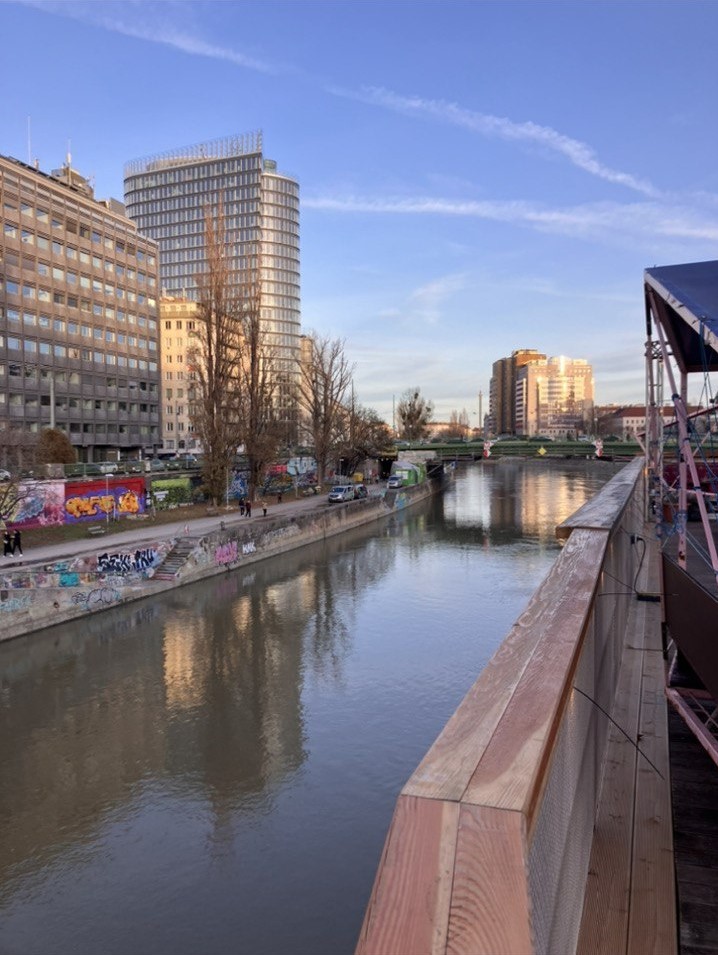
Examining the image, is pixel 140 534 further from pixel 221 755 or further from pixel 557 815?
pixel 557 815

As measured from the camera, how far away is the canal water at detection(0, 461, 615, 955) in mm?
9047

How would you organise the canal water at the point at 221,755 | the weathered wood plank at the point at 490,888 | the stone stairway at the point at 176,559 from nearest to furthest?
the weathered wood plank at the point at 490,888 < the canal water at the point at 221,755 < the stone stairway at the point at 176,559

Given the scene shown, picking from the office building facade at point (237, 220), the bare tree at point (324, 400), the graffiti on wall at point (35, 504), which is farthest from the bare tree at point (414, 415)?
the graffiti on wall at point (35, 504)

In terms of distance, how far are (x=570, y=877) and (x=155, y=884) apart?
8661 millimetres

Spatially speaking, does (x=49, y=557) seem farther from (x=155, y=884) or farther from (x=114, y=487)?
(x=155, y=884)

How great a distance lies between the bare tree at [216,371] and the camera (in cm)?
4275

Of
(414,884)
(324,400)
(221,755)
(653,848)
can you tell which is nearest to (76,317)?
(324,400)

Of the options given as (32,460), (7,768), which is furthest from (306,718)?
(32,460)

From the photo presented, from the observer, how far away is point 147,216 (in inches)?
5950

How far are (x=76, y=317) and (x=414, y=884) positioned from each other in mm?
69002

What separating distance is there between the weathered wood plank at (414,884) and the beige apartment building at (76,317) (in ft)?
176

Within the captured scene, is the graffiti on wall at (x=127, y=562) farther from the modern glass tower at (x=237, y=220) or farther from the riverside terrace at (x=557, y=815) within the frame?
the modern glass tower at (x=237, y=220)

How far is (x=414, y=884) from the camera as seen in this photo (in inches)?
72.9

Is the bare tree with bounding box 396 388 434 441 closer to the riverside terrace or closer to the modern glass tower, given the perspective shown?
the modern glass tower
